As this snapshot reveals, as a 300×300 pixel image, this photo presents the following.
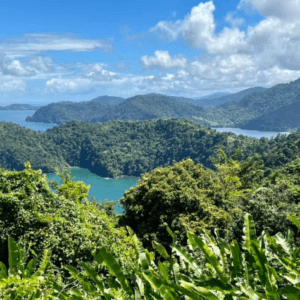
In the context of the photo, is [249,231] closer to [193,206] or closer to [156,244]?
[156,244]

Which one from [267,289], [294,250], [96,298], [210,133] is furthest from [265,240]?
[210,133]

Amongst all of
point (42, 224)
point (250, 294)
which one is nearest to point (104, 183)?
point (42, 224)

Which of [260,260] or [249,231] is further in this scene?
[249,231]

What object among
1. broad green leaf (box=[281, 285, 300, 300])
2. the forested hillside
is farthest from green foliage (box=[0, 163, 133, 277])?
the forested hillside

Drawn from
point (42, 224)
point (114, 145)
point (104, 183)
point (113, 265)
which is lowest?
point (104, 183)

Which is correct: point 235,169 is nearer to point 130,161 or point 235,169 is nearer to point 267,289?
point 267,289

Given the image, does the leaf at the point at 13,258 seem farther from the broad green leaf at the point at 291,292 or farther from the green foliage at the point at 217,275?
the broad green leaf at the point at 291,292

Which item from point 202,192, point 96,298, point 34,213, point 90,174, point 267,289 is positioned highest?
point 267,289

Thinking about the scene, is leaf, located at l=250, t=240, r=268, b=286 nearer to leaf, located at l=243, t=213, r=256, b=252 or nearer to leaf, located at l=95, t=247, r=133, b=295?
leaf, located at l=243, t=213, r=256, b=252
